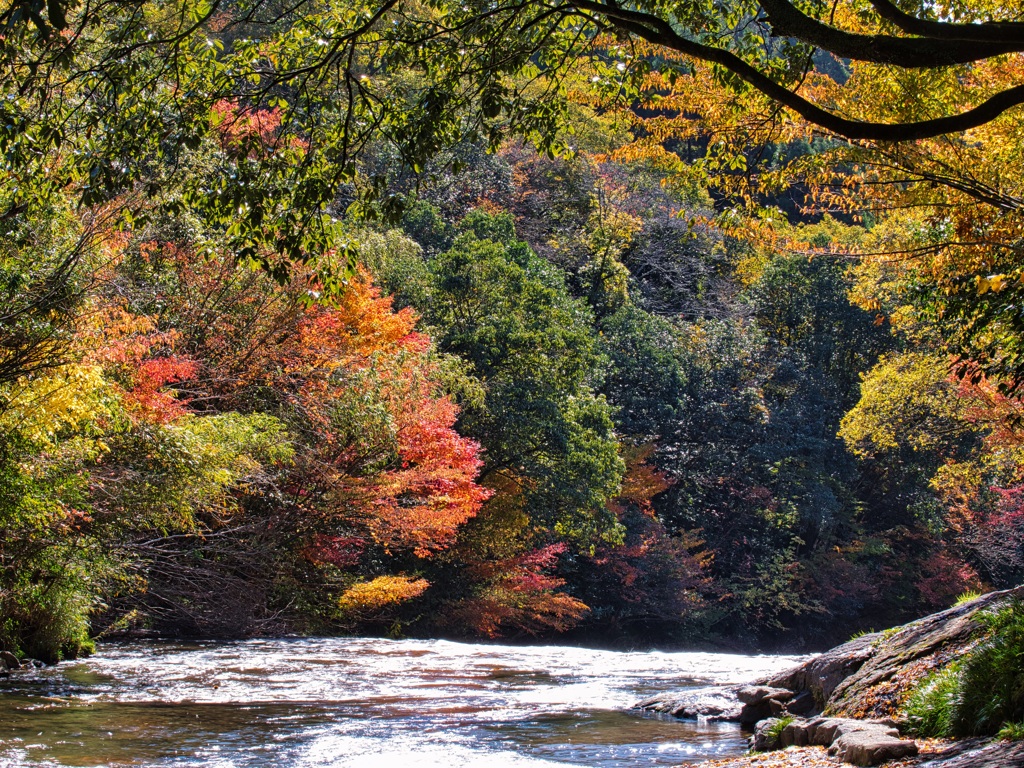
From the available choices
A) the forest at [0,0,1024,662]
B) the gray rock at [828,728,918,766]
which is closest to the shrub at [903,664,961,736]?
the gray rock at [828,728,918,766]

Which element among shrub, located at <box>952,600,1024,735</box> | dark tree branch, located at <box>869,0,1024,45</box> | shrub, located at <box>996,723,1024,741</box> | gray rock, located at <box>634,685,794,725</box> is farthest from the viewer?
gray rock, located at <box>634,685,794,725</box>

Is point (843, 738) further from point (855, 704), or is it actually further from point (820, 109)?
point (820, 109)

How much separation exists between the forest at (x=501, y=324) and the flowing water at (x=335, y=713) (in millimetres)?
1814

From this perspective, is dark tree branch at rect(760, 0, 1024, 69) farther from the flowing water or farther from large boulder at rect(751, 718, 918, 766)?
the flowing water

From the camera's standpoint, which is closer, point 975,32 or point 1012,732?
point 975,32

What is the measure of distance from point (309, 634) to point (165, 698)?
992 cm

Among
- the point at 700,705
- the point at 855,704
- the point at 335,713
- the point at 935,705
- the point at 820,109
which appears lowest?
the point at 700,705

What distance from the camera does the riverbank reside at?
5.52 m

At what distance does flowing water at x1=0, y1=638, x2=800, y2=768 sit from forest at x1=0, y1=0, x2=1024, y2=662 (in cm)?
181

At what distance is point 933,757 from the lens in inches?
245

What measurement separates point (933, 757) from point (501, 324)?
63.9 ft

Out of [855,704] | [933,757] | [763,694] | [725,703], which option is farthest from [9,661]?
[933,757]

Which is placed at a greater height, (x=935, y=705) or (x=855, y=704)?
(x=935, y=705)

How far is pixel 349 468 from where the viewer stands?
19.9 meters
